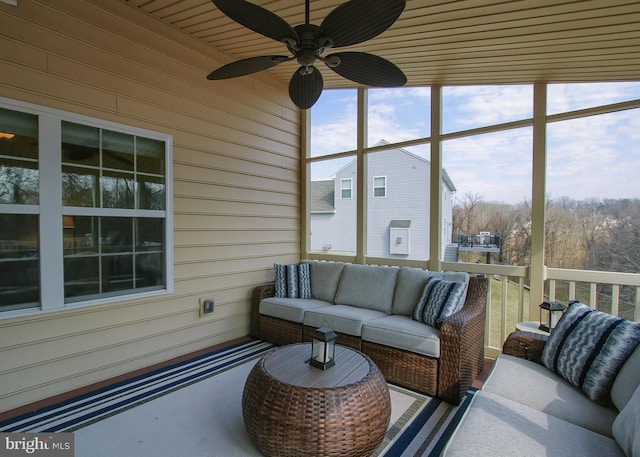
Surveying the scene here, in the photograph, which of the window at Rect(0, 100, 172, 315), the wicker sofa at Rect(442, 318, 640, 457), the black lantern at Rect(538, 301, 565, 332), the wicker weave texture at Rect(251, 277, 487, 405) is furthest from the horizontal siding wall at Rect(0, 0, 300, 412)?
the black lantern at Rect(538, 301, 565, 332)

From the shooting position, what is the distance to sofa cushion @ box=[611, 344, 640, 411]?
158cm

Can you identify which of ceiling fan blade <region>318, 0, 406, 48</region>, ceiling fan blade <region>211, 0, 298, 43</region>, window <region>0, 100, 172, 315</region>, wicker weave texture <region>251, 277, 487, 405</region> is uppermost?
ceiling fan blade <region>211, 0, 298, 43</region>

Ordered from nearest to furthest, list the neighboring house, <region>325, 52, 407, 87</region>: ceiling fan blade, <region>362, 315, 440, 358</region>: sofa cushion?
<region>325, 52, 407, 87</region>: ceiling fan blade, <region>362, 315, 440, 358</region>: sofa cushion, the neighboring house

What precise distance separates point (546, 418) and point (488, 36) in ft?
8.79

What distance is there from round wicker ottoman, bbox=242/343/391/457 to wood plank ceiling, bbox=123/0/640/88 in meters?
2.68

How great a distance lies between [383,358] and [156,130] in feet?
10.3

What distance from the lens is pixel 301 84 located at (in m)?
2.39

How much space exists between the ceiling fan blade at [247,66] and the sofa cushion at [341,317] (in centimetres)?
233

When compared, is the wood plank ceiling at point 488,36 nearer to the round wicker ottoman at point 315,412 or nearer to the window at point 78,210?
the window at point 78,210

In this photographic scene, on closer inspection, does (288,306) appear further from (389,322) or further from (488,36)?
(488,36)

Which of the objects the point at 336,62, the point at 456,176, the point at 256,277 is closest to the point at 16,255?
the point at 256,277

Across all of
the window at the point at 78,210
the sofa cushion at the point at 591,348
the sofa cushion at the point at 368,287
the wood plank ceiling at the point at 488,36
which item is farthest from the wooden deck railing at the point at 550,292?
the window at the point at 78,210

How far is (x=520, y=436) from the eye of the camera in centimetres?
142

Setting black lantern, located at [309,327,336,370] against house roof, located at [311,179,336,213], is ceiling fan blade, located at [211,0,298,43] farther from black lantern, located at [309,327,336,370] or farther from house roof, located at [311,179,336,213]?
house roof, located at [311,179,336,213]
